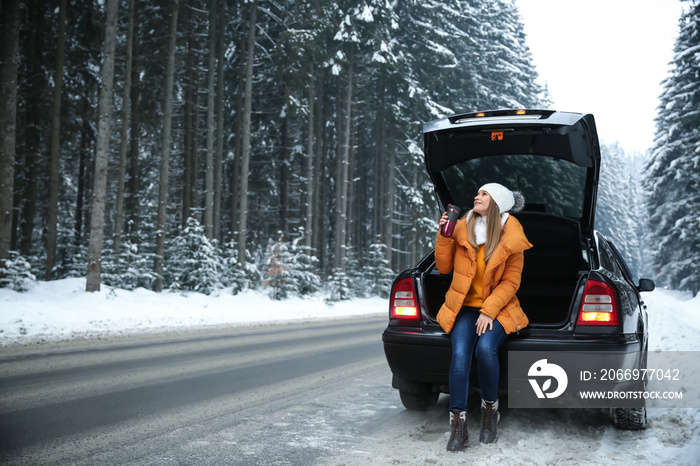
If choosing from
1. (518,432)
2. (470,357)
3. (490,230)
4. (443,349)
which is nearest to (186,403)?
(443,349)

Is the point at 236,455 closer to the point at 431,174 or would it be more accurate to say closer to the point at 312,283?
the point at 431,174

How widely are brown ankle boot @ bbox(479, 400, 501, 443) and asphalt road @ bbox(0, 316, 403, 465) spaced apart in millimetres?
920

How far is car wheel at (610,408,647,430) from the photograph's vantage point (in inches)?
167

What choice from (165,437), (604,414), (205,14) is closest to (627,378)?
(604,414)

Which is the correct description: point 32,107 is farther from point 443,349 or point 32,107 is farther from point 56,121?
point 443,349

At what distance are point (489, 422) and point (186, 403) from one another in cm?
292

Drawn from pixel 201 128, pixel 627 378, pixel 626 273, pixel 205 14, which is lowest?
pixel 627 378

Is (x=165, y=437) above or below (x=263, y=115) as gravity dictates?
below

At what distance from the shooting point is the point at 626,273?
18.7 ft

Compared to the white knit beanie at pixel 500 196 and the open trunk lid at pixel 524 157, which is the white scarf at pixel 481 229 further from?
the open trunk lid at pixel 524 157

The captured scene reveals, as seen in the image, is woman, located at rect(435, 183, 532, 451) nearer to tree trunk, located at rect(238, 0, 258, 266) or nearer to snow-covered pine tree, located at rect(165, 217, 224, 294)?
snow-covered pine tree, located at rect(165, 217, 224, 294)

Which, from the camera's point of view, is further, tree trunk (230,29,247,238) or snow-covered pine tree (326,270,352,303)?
tree trunk (230,29,247,238)

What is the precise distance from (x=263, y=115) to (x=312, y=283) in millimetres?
10211

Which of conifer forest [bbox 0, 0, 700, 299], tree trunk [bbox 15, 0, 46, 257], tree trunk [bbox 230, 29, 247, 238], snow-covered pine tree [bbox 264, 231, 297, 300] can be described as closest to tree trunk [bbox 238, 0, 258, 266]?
conifer forest [bbox 0, 0, 700, 299]
